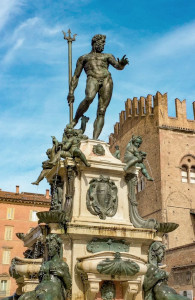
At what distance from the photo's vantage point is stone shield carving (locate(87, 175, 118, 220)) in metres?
7.53

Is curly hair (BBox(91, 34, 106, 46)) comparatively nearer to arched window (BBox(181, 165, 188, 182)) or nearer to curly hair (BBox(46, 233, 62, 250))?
curly hair (BBox(46, 233, 62, 250))

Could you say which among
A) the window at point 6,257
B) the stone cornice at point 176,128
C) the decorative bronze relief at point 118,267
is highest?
the stone cornice at point 176,128

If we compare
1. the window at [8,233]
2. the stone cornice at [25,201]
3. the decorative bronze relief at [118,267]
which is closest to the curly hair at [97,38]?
the decorative bronze relief at [118,267]

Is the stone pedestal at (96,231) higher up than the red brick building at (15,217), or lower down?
lower down

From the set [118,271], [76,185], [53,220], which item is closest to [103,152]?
[76,185]

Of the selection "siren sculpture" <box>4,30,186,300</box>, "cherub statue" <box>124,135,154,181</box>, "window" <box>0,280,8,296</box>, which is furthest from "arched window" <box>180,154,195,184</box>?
"cherub statue" <box>124,135,154,181</box>

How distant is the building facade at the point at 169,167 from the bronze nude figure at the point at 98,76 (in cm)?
2761

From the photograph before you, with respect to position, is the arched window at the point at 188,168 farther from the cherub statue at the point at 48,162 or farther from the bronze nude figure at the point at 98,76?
the cherub statue at the point at 48,162

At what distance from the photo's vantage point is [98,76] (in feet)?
29.5

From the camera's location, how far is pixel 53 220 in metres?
7.10

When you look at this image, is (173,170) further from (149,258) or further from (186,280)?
(149,258)

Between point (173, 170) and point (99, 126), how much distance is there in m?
30.2

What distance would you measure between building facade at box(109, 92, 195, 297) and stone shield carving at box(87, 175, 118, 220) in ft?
93.1

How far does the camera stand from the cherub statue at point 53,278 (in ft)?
20.7
